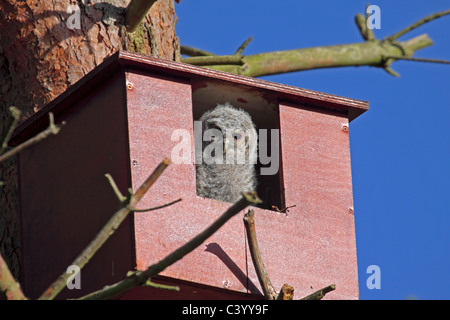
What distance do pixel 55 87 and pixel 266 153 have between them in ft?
3.08

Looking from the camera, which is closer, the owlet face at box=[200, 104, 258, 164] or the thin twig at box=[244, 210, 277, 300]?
the thin twig at box=[244, 210, 277, 300]

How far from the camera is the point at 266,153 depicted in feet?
16.8

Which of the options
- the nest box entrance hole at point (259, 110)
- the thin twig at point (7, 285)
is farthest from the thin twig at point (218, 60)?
the thin twig at point (7, 285)

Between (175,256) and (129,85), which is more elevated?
(129,85)

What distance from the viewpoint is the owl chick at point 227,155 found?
499cm

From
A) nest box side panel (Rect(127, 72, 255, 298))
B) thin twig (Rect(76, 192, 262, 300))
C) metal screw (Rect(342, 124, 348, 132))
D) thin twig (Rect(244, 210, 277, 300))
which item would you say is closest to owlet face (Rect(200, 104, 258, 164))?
metal screw (Rect(342, 124, 348, 132))

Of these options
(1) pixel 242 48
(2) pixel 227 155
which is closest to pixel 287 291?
(2) pixel 227 155

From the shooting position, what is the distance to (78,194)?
4.27 meters

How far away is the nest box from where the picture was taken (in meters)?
4.02

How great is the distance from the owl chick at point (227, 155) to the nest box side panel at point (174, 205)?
2.36ft

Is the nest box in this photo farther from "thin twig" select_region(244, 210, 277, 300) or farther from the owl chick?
the owl chick

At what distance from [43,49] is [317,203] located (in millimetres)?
1351

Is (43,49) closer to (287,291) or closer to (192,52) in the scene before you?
(192,52)
